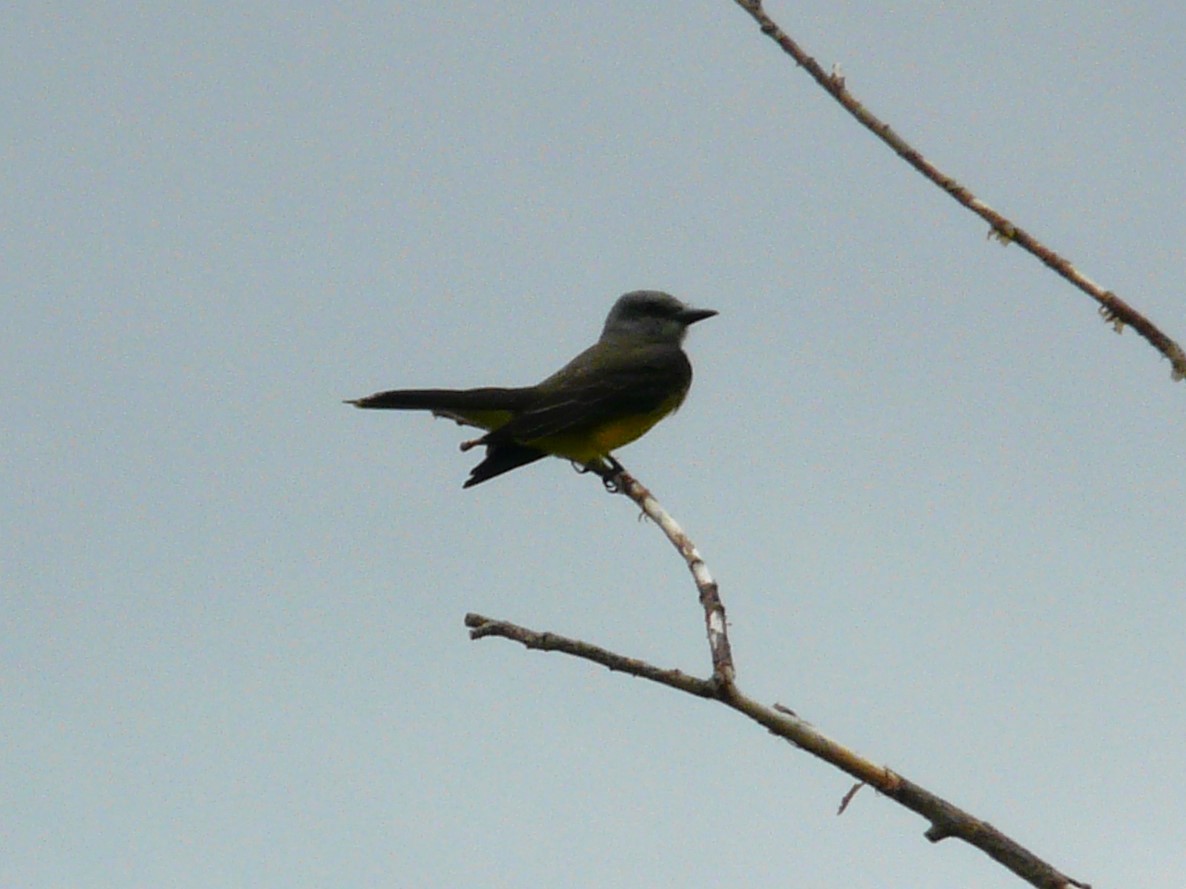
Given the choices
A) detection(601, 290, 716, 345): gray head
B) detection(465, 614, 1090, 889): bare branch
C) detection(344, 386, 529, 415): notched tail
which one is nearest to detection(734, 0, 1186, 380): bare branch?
detection(465, 614, 1090, 889): bare branch

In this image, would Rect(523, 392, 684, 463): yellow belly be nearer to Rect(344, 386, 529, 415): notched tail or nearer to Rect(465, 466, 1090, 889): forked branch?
Rect(344, 386, 529, 415): notched tail

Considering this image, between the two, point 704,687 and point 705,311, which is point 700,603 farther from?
point 705,311

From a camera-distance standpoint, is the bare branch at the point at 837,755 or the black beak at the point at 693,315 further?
the black beak at the point at 693,315

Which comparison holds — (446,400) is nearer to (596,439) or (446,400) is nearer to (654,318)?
(596,439)

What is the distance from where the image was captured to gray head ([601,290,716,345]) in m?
10.7

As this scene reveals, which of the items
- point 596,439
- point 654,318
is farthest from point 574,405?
point 654,318

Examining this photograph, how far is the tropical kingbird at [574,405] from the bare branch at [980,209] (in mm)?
5128

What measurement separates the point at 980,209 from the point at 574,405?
19.9 feet

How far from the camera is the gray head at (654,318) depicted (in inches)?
421

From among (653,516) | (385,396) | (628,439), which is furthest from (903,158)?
(628,439)

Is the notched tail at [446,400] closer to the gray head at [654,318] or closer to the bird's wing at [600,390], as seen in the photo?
the bird's wing at [600,390]

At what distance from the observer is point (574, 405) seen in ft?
29.8

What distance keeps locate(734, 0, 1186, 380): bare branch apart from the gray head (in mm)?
7162

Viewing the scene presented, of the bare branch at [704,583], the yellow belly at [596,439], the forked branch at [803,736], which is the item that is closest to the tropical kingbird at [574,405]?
the yellow belly at [596,439]
